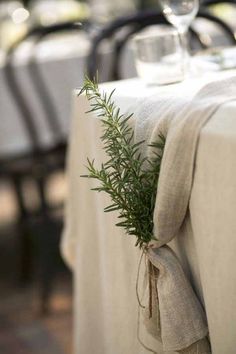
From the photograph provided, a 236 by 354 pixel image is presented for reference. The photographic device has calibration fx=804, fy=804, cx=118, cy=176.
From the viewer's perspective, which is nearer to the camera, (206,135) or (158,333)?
(206,135)

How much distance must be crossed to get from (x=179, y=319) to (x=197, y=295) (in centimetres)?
5

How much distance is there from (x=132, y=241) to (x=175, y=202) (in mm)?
186

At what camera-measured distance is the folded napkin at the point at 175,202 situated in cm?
91

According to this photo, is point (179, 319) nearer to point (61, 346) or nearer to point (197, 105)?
point (197, 105)

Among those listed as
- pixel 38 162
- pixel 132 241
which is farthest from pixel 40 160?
pixel 132 241

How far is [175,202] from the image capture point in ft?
3.10

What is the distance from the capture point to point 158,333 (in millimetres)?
1014

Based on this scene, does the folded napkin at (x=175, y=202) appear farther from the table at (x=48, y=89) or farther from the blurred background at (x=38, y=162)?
the table at (x=48, y=89)

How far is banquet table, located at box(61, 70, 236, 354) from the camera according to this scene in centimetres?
88

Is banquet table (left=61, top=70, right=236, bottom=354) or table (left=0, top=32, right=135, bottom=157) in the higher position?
table (left=0, top=32, right=135, bottom=157)

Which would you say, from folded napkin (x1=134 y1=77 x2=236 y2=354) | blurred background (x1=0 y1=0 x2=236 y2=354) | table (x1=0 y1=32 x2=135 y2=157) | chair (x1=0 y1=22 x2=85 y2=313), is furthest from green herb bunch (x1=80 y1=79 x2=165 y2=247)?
table (x1=0 y1=32 x2=135 y2=157)

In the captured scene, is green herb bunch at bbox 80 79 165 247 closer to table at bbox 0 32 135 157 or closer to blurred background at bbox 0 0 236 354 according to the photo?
blurred background at bbox 0 0 236 354

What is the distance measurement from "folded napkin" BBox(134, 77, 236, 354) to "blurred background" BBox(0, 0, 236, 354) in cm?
104

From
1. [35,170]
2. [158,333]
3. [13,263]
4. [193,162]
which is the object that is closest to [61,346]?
[35,170]
